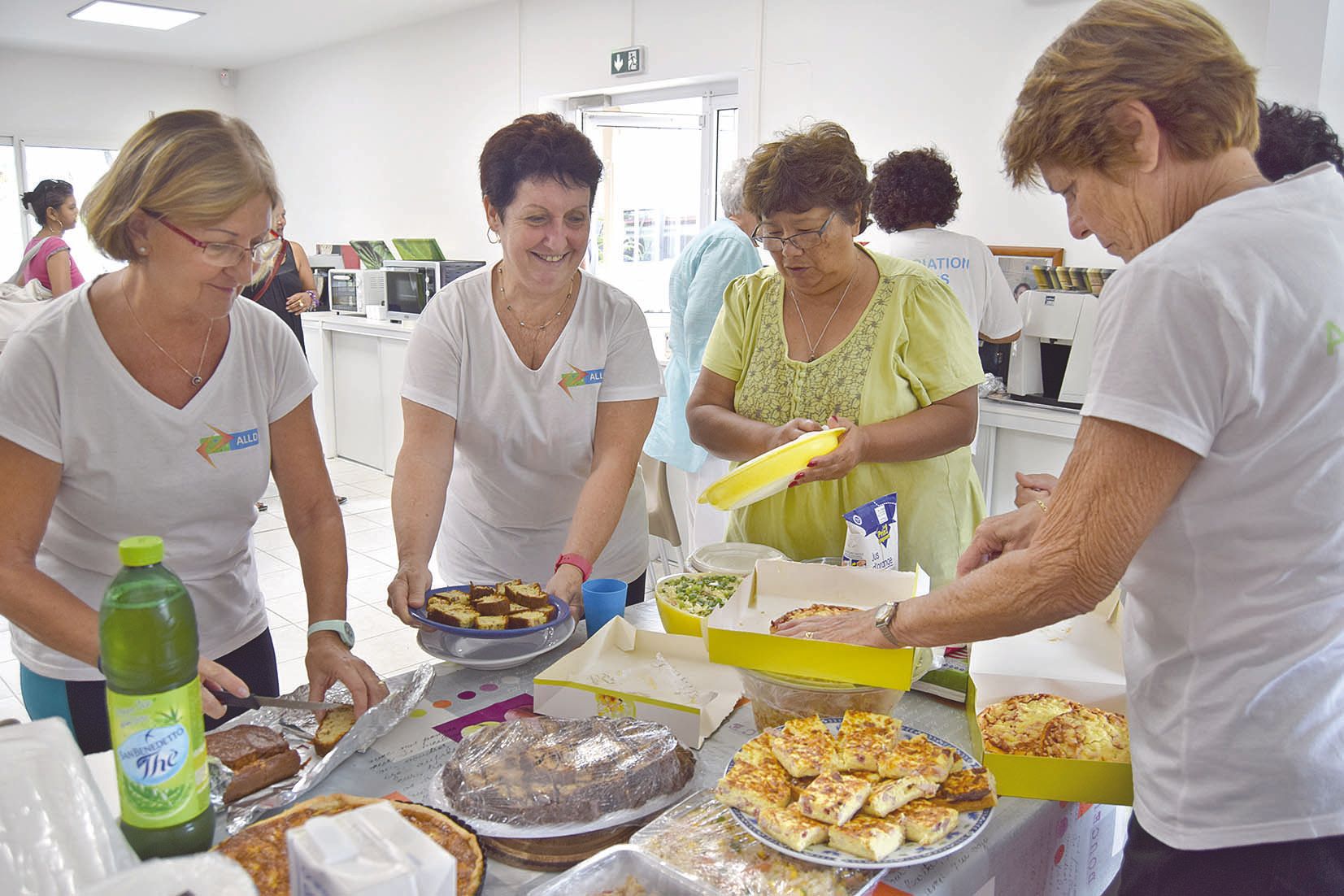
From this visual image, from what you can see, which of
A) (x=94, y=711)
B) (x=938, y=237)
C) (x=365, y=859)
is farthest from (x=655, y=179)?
(x=365, y=859)

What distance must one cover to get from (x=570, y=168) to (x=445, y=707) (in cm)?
103

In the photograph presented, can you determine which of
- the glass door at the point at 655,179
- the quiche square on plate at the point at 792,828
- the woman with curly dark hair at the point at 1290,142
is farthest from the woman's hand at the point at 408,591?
the glass door at the point at 655,179

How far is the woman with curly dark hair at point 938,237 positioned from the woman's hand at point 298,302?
13.4 ft

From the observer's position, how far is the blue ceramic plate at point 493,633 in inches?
57.0

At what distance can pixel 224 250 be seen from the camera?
1.45m

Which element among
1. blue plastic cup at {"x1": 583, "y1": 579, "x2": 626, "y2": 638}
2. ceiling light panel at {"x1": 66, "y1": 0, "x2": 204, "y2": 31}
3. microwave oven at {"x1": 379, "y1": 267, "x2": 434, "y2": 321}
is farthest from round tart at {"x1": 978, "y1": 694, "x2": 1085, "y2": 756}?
ceiling light panel at {"x1": 66, "y1": 0, "x2": 204, "y2": 31}

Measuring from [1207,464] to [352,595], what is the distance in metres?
4.05

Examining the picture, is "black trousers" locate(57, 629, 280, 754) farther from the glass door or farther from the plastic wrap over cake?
the glass door

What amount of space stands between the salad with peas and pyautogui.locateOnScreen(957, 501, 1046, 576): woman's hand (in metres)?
0.39

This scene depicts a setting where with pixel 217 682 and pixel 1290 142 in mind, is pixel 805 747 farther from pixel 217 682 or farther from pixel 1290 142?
pixel 1290 142

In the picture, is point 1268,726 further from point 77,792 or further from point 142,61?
point 142,61

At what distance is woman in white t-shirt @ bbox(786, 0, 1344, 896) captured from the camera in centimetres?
Answer: 92

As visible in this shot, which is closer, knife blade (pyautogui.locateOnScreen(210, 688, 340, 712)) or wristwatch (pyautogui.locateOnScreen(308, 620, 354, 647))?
knife blade (pyautogui.locateOnScreen(210, 688, 340, 712))

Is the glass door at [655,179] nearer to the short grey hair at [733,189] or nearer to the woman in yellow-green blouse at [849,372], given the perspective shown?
the short grey hair at [733,189]
